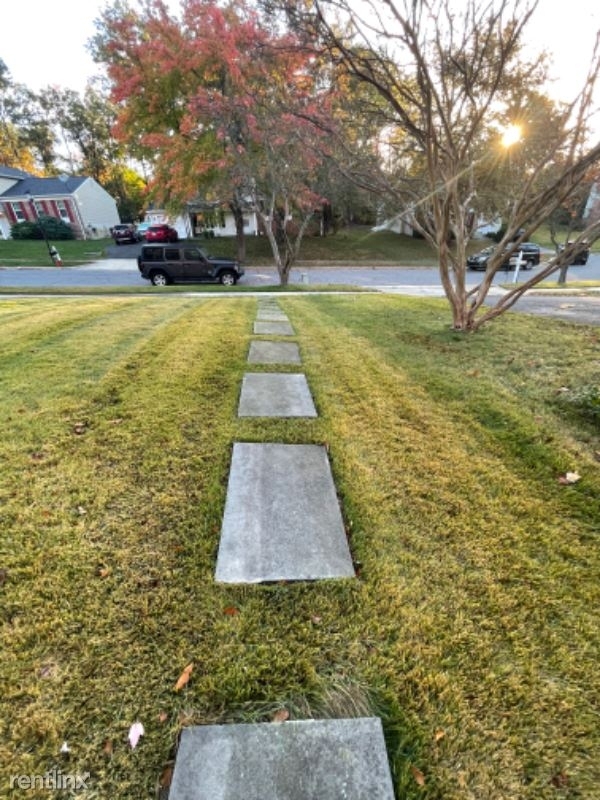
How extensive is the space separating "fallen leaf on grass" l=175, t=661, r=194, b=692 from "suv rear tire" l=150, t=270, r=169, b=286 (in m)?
14.4

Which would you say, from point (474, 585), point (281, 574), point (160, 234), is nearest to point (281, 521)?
point (281, 574)

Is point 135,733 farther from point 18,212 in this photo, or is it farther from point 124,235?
point 18,212

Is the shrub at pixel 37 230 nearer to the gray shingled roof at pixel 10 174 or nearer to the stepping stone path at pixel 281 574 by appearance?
the gray shingled roof at pixel 10 174

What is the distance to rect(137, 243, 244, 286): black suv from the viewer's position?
533 inches

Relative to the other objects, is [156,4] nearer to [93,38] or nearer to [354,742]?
[93,38]

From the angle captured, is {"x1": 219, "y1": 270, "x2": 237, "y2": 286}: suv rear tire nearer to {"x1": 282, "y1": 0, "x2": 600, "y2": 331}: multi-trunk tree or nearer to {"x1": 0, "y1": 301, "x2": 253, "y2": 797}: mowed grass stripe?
{"x1": 282, "y1": 0, "x2": 600, "y2": 331}: multi-trunk tree

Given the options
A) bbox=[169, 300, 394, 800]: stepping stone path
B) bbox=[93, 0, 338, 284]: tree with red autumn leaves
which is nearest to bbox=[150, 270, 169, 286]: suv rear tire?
bbox=[93, 0, 338, 284]: tree with red autumn leaves

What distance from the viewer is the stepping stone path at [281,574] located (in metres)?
1.01

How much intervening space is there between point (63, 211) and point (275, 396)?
116 ft

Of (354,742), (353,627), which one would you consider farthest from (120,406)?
(354,742)

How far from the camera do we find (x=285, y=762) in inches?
41.4

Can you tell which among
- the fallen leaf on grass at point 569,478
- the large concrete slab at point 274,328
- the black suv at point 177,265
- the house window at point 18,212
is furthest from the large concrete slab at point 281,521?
the house window at point 18,212

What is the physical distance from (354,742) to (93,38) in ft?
84.4

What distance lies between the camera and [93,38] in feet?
56.3
